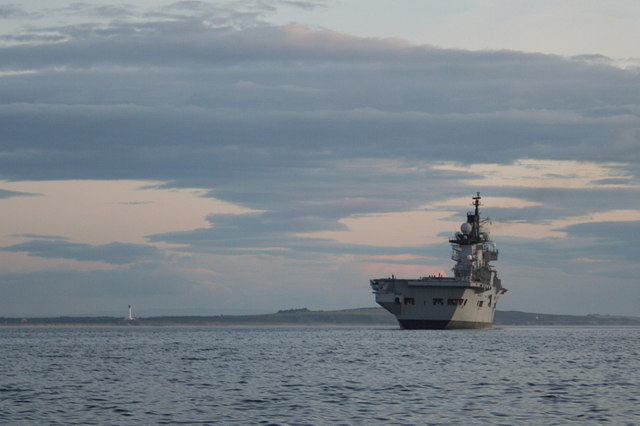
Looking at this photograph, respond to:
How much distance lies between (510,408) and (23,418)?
2048 cm

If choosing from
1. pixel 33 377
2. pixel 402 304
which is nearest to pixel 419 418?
pixel 33 377

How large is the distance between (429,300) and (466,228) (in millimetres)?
25345

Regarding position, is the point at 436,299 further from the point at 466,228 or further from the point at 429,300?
the point at 466,228

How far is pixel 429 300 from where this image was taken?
147250 millimetres

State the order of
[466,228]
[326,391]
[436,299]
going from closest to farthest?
[326,391], [436,299], [466,228]

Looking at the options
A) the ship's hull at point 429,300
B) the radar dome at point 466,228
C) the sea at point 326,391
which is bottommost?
the sea at point 326,391

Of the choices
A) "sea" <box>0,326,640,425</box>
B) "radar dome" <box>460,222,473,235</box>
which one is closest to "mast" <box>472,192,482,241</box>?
"radar dome" <box>460,222,473,235</box>

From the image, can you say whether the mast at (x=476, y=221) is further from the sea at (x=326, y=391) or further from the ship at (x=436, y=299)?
the sea at (x=326, y=391)

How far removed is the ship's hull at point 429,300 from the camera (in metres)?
146

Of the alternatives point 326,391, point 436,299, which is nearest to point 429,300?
point 436,299

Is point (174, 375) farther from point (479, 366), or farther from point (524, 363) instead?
point (524, 363)

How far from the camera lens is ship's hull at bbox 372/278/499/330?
14562 centimetres

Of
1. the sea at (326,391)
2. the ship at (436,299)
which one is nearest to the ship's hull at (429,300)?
the ship at (436,299)

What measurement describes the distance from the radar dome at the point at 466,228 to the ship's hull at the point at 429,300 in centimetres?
1785
